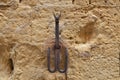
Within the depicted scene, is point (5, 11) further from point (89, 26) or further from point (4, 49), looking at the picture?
point (89, 26)

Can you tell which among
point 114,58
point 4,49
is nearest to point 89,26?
point 114,58

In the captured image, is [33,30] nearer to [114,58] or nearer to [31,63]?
[31,63]

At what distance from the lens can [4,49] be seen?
1.55m

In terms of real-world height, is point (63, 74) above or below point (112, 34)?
below

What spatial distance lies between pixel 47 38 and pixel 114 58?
380 millimetres

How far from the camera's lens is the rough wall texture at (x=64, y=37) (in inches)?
59.1

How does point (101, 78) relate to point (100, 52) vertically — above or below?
below

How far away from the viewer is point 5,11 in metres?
1.55

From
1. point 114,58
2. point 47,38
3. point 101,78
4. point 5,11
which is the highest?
point 5,11

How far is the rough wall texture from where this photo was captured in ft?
4.92

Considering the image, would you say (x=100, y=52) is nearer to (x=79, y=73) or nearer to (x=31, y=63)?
(x=79, y=73)

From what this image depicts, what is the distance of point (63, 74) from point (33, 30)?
0.29m

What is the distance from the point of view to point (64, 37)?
152 cm

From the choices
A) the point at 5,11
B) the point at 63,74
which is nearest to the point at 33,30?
the point at 5,11
